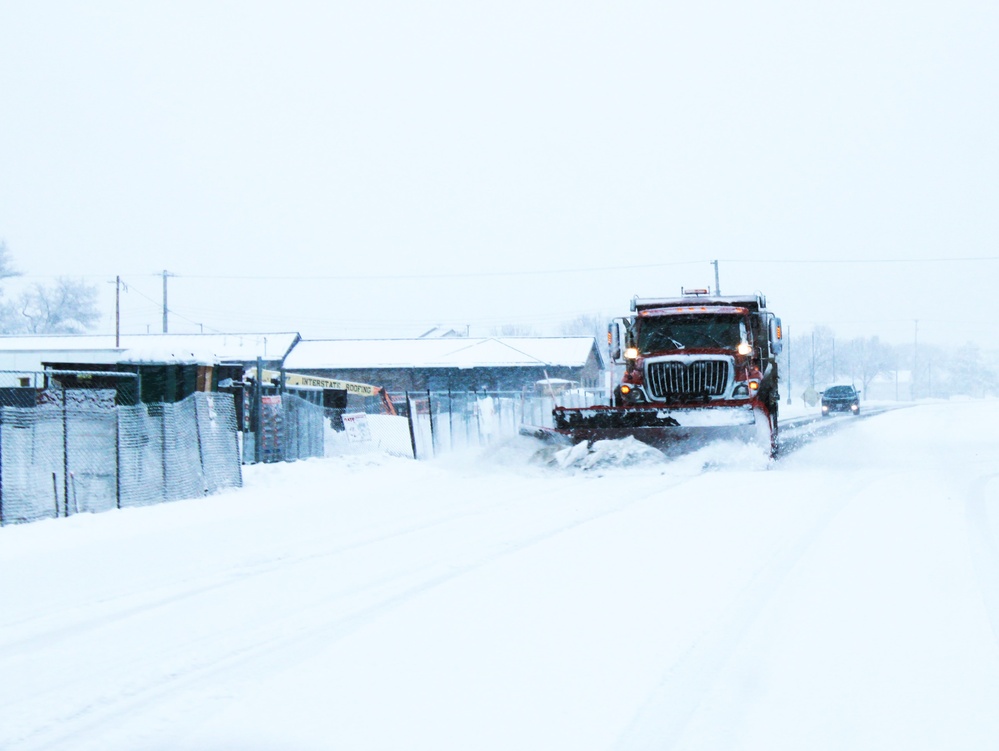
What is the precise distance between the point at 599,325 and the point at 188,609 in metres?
135

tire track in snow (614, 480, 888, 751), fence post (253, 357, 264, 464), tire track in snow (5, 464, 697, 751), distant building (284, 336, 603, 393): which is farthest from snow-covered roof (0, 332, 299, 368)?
tire track in snow (614, 480, 888, 751)

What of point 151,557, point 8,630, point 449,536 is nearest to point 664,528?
point 449,536

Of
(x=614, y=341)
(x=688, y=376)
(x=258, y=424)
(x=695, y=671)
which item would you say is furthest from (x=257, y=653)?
(x=258, y=424)

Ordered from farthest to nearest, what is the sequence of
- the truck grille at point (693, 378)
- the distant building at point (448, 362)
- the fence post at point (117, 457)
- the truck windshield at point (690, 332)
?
1. the distant building at point (448, 362)
2. the truck windshield at point (690, 332)
3. the truck grille at point (693, 378)
4. the fence post at point (117, 457)

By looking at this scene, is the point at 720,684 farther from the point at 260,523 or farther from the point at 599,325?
the point at 599,325

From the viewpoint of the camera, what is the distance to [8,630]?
6730 millimetres

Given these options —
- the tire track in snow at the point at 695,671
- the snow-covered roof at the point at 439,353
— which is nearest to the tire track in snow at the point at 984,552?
the tire track in snow at the point at 695,671

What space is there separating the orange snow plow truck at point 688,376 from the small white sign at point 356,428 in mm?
6359

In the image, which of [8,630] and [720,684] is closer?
[720,684]

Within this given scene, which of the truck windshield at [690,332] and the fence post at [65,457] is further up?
the truck windshield at [690,332]

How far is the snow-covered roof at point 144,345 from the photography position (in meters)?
56.0

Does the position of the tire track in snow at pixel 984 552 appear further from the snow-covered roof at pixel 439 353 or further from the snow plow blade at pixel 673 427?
the snow-covered roof at pixel 439 353

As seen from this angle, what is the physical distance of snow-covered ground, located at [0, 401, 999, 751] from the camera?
4699 mm

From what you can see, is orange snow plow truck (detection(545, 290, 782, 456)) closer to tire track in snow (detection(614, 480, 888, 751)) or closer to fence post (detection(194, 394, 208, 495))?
fence post (detection(194, 394, 208, 495))
